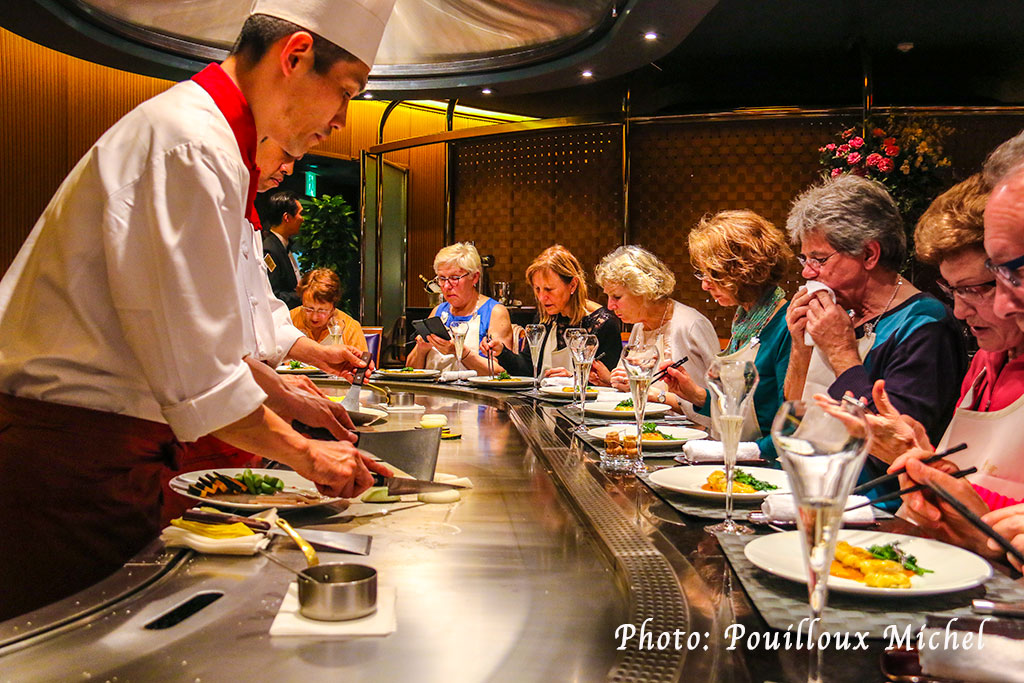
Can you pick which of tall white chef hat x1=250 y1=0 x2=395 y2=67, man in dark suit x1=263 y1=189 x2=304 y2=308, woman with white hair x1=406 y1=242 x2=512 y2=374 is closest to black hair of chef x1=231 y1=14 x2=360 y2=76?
tall white chef hat x1=250 y1=0 x2=395 y2=67

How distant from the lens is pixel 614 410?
108 inches

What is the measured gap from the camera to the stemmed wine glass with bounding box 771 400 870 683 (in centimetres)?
75

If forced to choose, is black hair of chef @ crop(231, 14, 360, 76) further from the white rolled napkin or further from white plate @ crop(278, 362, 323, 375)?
white plate @ crop(278, 362, 323, 375)

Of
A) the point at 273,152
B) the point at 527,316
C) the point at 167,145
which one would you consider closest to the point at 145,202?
the point at 167,145

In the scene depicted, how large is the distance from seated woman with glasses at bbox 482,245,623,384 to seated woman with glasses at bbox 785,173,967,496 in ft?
7.28

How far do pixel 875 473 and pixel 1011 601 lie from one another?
1.16 m

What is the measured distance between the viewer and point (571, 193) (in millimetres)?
7957

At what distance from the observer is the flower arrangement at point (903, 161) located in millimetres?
6340

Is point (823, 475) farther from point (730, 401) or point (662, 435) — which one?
point (662, 435)

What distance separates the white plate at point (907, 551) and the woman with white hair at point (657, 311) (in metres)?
2.75

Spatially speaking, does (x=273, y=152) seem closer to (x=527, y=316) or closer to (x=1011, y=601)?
(x=1011, y=601)

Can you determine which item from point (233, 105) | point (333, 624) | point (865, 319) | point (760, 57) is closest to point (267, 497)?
point (333, 624)

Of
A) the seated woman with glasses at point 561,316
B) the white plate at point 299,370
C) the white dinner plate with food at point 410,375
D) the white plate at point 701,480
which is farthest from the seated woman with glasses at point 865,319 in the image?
the white plate at point 299,370

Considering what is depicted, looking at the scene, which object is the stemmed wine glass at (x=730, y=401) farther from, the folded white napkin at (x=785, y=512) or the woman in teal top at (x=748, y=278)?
the woman in teal top at (x=748, y=278)
